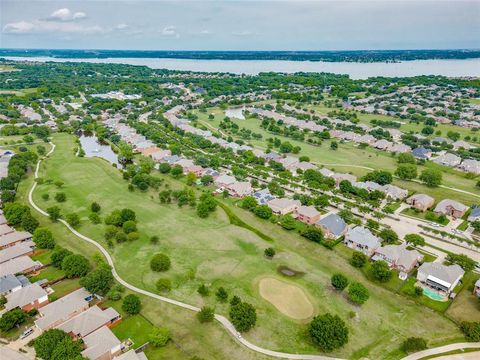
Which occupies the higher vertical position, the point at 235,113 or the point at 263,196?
the point at 235,113

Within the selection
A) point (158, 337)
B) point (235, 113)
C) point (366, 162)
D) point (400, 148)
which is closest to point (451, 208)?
point (366, 162)

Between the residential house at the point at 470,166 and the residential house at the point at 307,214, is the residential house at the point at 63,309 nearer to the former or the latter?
the residential house at the point at 307,214

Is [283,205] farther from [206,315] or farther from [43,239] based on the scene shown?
[43,239]

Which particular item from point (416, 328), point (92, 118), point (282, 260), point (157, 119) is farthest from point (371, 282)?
point (92, 118)

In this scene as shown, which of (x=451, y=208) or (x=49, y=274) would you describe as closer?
(x=49, y=274)

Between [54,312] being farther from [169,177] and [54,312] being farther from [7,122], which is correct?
[7,122]

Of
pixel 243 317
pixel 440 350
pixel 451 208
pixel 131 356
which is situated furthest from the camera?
pixel 451 208

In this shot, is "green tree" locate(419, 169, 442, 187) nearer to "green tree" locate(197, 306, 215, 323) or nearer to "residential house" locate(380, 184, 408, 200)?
"residential house" locate(380, 184, 408, 200)

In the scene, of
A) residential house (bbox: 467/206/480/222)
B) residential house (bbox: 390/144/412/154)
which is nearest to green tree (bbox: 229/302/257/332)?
residential house (bbox: 467/206/480/222)
